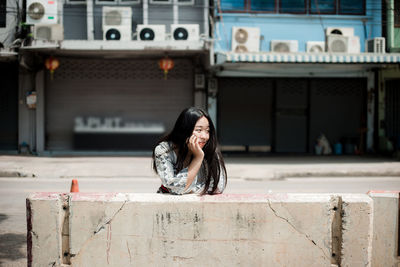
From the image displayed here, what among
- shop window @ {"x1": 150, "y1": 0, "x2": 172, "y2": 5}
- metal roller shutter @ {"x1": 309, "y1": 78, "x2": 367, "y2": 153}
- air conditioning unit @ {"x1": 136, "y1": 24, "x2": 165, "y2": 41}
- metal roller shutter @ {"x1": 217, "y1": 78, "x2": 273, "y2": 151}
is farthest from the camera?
metal roller shutter @ {"x1": 309, "y1": 78, "x2": 367, "y2": 153}

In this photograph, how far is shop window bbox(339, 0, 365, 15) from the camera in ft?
54.0

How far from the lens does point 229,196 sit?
3086mm

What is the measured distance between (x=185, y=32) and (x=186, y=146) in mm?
12060

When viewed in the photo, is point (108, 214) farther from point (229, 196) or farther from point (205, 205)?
point (229, 196)

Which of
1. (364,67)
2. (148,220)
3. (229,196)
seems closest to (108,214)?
(148,220)

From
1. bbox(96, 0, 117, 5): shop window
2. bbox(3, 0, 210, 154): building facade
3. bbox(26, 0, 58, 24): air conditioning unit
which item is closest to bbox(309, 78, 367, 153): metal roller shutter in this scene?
bbox(3, 0, 210, 154): building facade

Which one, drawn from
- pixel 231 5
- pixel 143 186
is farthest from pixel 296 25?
pixel 143 186

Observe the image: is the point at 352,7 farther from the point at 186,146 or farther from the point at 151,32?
the point at 186,146

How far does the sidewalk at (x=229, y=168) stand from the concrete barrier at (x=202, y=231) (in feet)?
27.8

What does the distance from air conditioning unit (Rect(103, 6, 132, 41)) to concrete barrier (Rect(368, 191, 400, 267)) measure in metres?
12.8

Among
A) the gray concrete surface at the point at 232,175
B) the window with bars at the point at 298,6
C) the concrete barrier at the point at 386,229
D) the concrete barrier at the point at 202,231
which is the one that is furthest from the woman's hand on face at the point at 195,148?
the window with bars at the point at 298,6

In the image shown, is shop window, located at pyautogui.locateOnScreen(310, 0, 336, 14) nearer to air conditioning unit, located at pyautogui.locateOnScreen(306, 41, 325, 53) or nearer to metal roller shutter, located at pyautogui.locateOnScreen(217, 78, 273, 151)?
air conditioning unit, located at pyautogui.locateOnScreen(306, 41, 325, 53)

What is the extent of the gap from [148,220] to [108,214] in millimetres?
299

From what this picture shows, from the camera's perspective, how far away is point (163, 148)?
3.26m
